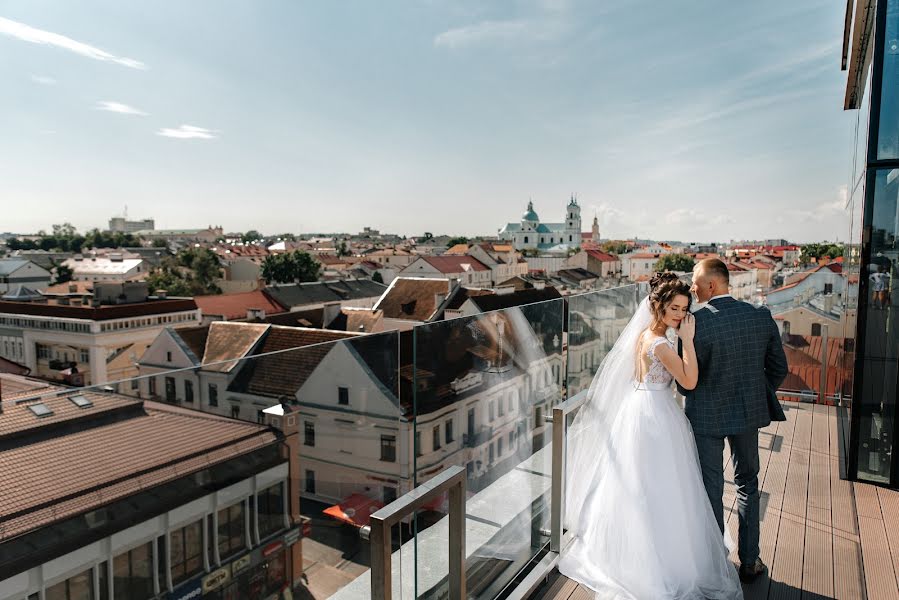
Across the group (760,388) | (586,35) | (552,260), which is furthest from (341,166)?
(760,388)

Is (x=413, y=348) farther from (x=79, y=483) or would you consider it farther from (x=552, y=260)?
(x=552, y=260)

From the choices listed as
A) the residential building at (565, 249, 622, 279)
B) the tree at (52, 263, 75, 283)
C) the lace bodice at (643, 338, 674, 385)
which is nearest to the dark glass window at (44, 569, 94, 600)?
the lace bodice at (643, 338, 674, 385)

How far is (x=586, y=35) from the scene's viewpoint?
2341 cm

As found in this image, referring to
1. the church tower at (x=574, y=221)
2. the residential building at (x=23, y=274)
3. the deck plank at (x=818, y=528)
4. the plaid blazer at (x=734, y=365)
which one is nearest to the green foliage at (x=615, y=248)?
the church tower at (x=574, y=221)

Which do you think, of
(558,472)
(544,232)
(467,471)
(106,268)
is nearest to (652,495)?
(558,472)

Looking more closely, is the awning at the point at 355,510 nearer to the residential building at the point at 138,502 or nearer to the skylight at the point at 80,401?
the residential building at the point at 138,502

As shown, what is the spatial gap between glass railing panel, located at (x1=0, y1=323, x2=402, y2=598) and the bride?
1.55m

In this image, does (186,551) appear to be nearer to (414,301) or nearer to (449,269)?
(414,301)

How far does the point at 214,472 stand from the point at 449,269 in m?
77.3

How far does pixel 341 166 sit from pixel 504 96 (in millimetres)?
48426

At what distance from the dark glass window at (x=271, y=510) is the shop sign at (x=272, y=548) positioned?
28 millimetres

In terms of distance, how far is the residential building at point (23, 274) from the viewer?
77.2m

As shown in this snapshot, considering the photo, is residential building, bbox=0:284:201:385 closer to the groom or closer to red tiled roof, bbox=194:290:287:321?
red tiled roof, bbox=194:290:287:321

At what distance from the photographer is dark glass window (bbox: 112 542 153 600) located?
3.54 feet
